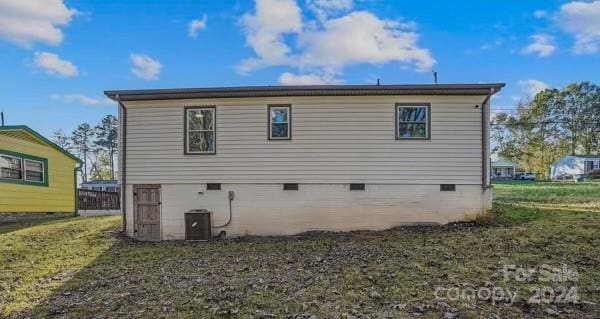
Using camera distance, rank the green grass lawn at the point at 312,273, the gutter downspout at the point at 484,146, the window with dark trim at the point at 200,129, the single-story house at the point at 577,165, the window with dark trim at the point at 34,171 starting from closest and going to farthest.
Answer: the green grass lawn at the point at 312,273
the gutter downspout at the point at 484,146
the window with dark trim at the point at 200,129
the window with dark trim at the point at 34,171
the single-story house at the point at 577,165

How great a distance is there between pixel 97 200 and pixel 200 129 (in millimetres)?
Result: 10281

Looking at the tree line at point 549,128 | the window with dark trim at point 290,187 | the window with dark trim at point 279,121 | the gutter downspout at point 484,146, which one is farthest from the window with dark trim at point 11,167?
the tree line at point 549,128

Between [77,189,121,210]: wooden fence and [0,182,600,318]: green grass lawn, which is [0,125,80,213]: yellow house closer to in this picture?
[77,189,121,210]: wooden fence

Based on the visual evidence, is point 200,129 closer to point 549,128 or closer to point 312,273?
point 312,273

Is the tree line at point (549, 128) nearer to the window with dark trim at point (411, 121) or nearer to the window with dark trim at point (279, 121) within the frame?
the window with dark trim at point (411, 121)

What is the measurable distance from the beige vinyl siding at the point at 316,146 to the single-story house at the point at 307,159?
27mm

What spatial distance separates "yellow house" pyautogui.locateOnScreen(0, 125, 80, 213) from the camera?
13.0 meters

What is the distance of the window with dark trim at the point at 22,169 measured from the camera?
42.4 feet

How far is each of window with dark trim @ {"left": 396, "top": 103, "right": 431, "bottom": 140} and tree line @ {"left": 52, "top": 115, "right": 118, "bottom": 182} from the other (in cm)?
4287

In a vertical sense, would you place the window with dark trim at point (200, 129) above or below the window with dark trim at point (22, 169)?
above

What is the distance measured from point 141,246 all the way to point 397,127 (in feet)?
23.6

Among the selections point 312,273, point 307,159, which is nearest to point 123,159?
point 307,159

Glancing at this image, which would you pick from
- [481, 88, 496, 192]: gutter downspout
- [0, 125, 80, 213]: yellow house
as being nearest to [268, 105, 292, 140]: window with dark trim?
[481, 88, 496, 192]: gutter downspout

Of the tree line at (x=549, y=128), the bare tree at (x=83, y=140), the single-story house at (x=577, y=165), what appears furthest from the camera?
the bare tree at (x=83, y=140)
